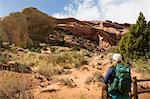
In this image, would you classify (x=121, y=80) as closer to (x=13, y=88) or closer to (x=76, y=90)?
(x=13, y=88)

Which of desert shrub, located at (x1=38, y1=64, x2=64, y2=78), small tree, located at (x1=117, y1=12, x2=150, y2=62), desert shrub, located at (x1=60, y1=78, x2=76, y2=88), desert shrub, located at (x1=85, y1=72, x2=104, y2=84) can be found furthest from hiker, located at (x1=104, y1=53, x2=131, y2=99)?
small tree, located at (x1=117, y1=12, x2=150, y2=62)

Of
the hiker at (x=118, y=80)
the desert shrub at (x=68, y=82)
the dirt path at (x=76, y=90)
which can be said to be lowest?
the dirt path at (x=76, y=90)

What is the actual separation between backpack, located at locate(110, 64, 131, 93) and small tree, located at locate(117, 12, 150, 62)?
16.2m

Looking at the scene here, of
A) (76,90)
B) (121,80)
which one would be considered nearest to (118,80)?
(121,80)

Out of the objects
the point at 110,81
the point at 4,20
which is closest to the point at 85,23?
the point at 4,20

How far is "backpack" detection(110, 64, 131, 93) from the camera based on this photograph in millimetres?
7074

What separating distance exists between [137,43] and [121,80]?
1763cm

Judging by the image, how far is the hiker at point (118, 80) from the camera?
7086mm

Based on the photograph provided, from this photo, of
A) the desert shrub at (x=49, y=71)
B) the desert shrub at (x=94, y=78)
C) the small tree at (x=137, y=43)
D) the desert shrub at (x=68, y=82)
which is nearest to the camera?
the desert shrub at (x=68, y=82)

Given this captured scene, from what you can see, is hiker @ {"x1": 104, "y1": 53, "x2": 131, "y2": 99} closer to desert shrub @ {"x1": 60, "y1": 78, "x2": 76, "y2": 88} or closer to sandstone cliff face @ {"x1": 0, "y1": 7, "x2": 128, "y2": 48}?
desert shrub @ {"x1": 60, "y1": 78, "x2": 76, "y2": 88}

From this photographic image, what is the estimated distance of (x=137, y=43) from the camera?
2441 centimetres

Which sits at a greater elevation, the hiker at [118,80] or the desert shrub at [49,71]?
the hiker at [118,80]

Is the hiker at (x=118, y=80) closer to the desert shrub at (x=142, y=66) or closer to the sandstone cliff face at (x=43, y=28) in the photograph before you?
the desert shrub at (x=142, y=66)

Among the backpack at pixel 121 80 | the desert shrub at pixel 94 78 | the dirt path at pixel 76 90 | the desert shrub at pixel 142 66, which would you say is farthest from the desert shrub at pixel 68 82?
the backpack at pixel 121 80
